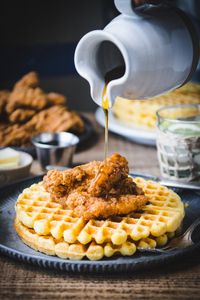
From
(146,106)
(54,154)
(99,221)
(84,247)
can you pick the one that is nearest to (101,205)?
(99,221)

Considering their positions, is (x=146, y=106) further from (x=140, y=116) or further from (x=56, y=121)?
(x=56, y=121)

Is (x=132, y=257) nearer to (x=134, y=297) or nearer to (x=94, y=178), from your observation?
(x=134, y=297)

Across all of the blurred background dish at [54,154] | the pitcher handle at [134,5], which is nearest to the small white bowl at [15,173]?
the blurred background dish at [54,154]

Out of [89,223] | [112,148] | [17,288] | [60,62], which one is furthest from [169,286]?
[60,62]

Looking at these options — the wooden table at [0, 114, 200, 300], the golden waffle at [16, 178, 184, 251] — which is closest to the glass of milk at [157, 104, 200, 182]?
the golden waffle at [16, 178, 184, 251]

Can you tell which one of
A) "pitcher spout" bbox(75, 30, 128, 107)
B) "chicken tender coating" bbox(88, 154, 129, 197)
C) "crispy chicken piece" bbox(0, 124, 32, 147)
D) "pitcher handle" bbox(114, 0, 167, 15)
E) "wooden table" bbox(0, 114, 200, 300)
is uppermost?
"pitcher handle" bbox(114, 0, 167, 15)

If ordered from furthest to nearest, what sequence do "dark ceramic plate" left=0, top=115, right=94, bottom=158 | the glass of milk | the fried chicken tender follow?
the fried chicken tender
"dark ceramic plate" left=0, top=115, right=94, bottom=158
the glass of milk

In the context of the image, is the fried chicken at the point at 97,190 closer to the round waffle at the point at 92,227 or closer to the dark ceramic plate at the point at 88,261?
the round waffle at the point at 92,227

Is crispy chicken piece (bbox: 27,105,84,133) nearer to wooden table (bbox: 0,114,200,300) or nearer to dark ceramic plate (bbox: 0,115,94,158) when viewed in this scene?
dark ceramic plate (bbox: 0,115,94,158)
